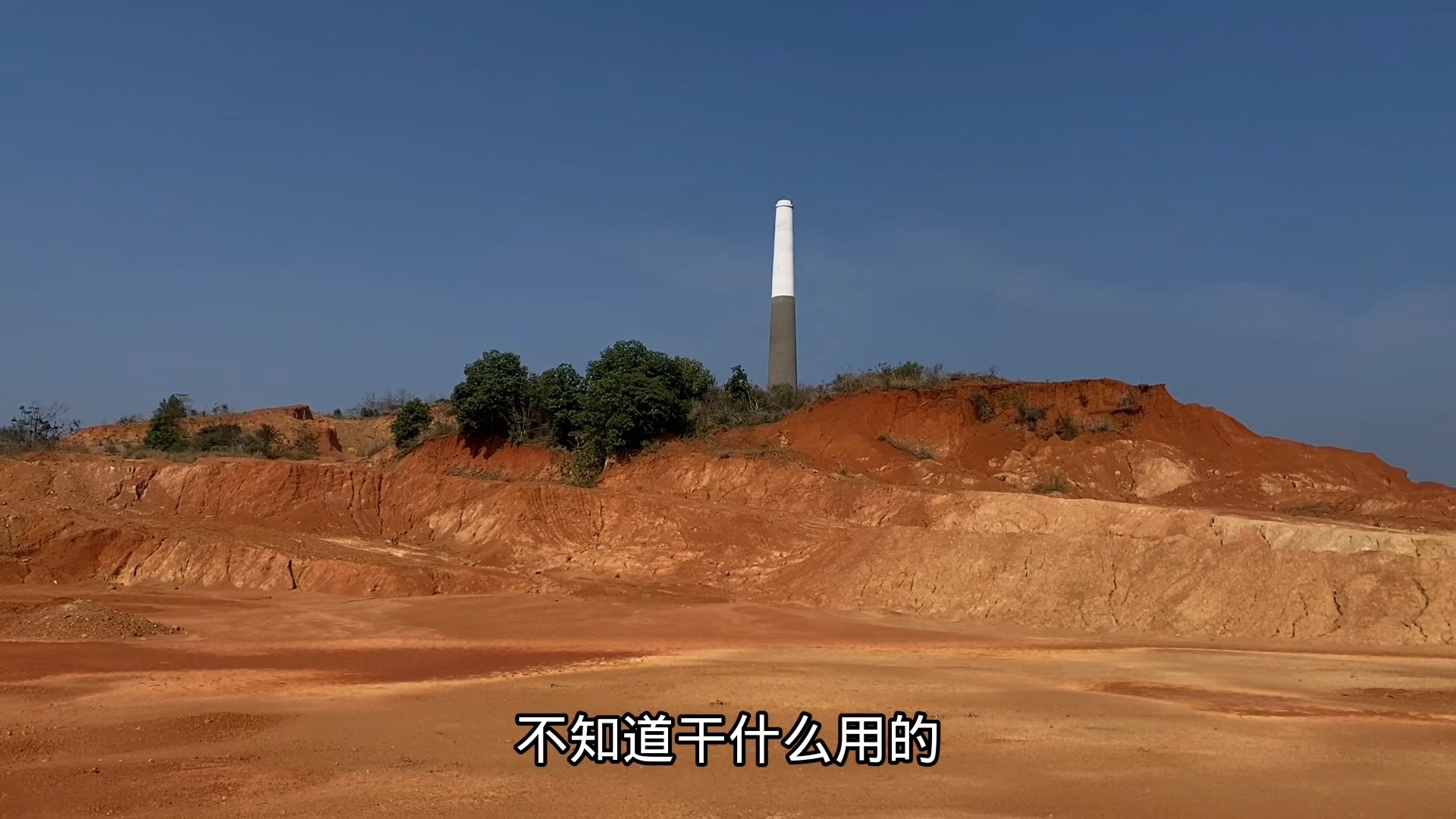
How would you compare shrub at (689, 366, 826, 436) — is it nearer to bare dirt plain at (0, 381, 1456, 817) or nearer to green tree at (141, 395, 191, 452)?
bare dirt plain at (0, 381, 1456, 817)

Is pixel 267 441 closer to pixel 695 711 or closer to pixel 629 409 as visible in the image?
pixel 629 409

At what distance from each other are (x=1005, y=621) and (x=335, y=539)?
18471mm

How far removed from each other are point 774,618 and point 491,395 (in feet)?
69.1

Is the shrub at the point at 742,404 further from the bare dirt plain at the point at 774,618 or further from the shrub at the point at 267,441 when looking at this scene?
the shrub at the point at 267,441

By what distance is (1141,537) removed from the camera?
21.7 metres

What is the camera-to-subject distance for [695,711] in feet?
40.9

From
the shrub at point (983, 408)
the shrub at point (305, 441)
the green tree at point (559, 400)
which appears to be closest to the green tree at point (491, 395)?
the green tree at point (559, 400)

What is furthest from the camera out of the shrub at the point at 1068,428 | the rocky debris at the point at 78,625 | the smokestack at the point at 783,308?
the smokestack at the point at 783,308

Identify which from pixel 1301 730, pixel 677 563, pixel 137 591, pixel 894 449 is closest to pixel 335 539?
pixel 137 591

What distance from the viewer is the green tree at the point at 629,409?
116ft

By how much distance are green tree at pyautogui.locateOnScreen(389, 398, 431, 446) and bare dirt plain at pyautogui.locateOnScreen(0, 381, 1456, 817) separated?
2648 millimetres

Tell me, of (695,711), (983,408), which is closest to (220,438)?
(983,408)

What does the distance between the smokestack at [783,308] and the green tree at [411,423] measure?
14.3 m

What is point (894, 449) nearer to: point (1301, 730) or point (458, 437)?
point (458, 437)
